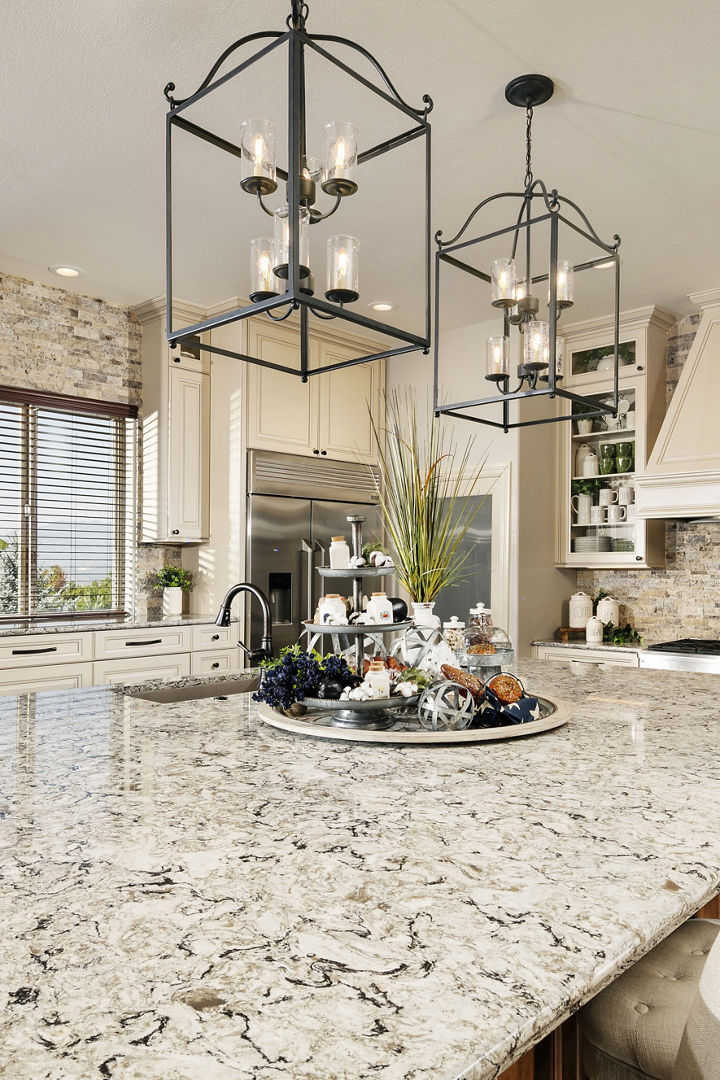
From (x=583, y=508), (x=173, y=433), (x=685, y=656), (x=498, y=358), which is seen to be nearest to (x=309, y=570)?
(x=173, y=433)

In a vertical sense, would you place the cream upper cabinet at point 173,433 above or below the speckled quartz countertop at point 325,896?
above

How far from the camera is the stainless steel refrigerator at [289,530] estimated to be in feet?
14.3

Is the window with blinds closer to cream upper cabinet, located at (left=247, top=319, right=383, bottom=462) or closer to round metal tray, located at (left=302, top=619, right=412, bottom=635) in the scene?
cream upper cabinet, located at (left=247, top=319, right=383, bottom=462)

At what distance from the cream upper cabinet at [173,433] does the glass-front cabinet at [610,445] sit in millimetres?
2254

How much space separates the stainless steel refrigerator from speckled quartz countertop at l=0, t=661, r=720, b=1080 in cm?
281

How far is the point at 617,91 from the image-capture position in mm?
2393

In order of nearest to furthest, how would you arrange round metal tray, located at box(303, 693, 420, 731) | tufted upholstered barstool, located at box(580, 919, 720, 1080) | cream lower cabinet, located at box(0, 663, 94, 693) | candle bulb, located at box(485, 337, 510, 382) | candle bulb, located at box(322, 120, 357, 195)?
1. tufted upholstered barstool, located at box(580, 919, 720, 1080)
2. candle bulb, located at box(322, 120, 357, 195)
3. round metal tray, located at box(303, 693, 420, 731)
4. candle bulb, located at box(485, 337, 510, 382)
5. cream lower cabinet, located at box(0, 663, 94, 693)

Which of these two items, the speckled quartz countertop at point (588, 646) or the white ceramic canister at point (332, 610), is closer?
the white ceramic canister at point (332, 610)

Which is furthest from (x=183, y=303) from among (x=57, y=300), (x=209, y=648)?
(x=209, y=648)

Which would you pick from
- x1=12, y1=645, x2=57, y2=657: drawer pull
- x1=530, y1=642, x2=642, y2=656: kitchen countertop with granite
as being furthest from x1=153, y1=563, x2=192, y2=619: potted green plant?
x1=530, y1=642, x2=642, y2=656: kitchen countertop with granite

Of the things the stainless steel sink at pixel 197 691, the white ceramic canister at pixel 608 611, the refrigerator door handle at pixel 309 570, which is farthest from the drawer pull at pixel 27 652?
the white ceramic canister at pixel 608 611

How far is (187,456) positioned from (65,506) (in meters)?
0.74

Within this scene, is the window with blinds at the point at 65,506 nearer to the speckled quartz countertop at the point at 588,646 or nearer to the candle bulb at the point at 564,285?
the speckled quartz countertop at the point at 588,646

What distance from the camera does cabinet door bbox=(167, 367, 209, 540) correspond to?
173 inches
